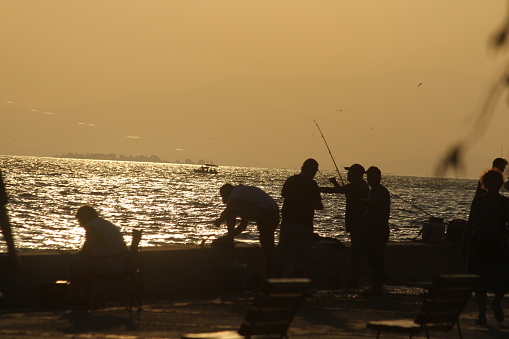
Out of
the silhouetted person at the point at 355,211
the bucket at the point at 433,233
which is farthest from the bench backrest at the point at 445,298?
the bucket at the point at 433,233

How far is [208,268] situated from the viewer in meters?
13.4

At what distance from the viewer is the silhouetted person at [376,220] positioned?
13312mm

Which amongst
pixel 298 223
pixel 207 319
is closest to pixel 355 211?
pixel 298 223

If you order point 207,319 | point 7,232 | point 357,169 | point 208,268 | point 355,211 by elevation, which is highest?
point 357,169

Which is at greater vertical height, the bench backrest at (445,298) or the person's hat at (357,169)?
the person's hat at (357,169)

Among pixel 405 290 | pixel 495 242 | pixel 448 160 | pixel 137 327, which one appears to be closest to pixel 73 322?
pixel 137 327

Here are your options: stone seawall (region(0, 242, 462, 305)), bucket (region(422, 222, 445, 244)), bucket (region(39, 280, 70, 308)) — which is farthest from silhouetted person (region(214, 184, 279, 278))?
bucket (region(422, 222, 445, 244))

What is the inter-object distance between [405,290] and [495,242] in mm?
3529

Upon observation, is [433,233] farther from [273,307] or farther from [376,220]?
[273,307]

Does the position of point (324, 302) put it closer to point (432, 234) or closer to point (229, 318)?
point (229, 318)

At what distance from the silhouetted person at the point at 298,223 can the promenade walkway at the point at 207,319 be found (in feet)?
1.81

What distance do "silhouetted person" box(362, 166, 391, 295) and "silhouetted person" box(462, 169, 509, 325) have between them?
2625 mm

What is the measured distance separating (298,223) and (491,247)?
263cm

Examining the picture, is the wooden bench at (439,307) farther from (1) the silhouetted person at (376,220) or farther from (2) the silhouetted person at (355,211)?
(2) the silhouetted person at (355,211)
